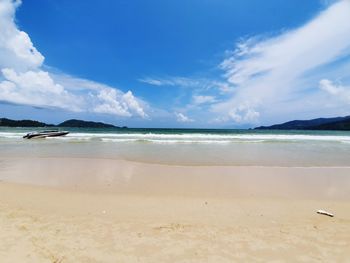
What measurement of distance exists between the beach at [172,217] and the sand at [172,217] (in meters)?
0.01

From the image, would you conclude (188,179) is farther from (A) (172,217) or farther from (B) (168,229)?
(B) (168,229)

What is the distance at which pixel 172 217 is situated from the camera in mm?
4473

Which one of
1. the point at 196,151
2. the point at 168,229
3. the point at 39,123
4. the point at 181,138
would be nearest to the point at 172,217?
the point at 168,229

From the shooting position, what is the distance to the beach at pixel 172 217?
319 cm

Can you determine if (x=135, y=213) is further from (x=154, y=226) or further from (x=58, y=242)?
(x=58, y=242)

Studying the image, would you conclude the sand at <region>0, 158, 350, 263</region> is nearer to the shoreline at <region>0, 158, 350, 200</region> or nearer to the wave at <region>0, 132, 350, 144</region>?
the shoreline at <region>0, 158, 350, 200</region>

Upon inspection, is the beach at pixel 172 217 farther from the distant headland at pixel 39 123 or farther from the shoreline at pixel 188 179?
the distant headland at pixel 39 123

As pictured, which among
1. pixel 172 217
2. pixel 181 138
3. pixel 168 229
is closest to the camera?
pixel 168 229

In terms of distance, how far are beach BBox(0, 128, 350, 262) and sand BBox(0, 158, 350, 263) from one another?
15 mm

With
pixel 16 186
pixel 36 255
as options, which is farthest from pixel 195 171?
pixel 36 255

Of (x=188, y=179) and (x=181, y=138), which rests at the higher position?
(x=181, y=138)

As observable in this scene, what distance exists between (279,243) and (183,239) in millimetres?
1360

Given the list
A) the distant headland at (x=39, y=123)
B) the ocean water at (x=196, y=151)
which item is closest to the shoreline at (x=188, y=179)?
the ocean water at (x=196, y=151)

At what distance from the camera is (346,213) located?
4824 mm
